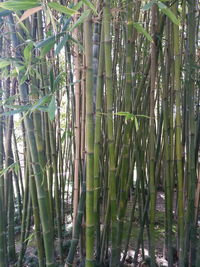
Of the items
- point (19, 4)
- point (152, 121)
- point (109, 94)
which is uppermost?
point (19, 4)

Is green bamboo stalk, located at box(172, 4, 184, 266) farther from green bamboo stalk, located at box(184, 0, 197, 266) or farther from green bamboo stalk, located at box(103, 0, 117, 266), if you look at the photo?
green bamboo stalk, located at box(103, 0, 117, 266)

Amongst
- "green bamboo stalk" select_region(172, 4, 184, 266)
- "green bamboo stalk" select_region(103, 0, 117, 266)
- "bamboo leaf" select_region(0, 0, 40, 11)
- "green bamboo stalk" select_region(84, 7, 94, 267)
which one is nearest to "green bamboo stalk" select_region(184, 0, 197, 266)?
"green bamboo stalk" select_region(172, 4, 184, 266)

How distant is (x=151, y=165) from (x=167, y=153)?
0.37 ft

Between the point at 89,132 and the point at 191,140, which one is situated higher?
the point at 89,132

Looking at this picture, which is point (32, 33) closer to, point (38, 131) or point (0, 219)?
point (38, 131)

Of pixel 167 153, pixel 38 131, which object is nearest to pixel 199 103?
pixel 167 153

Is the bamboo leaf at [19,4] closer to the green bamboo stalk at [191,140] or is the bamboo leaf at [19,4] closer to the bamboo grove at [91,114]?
the bamboo grove at [91,114]

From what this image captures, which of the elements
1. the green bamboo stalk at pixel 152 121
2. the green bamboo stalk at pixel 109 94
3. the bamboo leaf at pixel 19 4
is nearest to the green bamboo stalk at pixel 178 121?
the green bamboo stalk at pixel 152 121

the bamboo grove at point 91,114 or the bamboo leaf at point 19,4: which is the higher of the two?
the bamboo leaf at point 19,4

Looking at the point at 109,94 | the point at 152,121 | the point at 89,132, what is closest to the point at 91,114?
the point at 89,132

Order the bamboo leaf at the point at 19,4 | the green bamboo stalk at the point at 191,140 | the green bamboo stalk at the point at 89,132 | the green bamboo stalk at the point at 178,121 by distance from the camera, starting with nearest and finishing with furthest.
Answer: the bamboo leaf at the point at 19,4, the green bamboo stalk at the point at 89,132, the green bamboo stalk at the point at 178,121, the green bamboo stalk at the point at 191,140

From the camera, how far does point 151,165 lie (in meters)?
1.53

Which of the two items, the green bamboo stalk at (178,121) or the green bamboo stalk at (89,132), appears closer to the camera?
the green bamboo stalk at (89,132)

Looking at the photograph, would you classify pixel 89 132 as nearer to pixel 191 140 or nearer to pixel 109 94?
pixel 109 94
